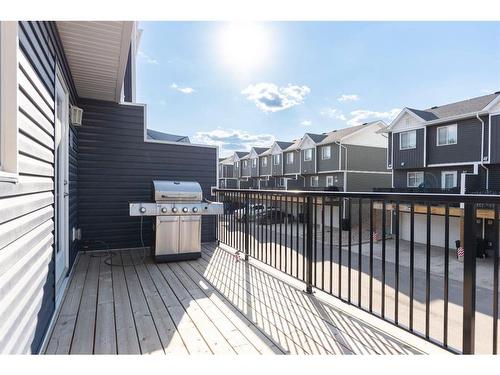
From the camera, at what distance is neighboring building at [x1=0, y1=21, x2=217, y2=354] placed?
4.05 feet

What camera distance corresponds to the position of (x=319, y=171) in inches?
768

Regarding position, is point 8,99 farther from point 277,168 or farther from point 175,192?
point 277,168

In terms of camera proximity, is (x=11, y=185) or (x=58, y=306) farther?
(x=58, y=306)

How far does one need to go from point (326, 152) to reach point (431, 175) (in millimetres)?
6843

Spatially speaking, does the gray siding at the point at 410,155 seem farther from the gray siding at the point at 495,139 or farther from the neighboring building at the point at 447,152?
the gray siding at the point at 495,139

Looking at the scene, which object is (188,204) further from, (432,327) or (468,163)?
(468,163)

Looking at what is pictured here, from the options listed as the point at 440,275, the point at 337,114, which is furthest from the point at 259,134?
the point at 440,275

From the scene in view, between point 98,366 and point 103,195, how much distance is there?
11.2ft

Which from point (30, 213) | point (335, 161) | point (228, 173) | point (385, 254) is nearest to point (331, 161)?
point (335, 161)

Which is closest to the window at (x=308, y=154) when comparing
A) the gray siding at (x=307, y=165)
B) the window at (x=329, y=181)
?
the gray siding at (x=307, y=165)

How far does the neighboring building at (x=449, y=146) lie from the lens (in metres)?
11.4

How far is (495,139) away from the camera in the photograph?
11062 millimetres

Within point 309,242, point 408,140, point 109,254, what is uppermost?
point 408,140
